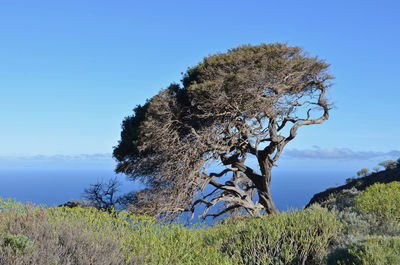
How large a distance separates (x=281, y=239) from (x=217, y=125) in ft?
25.6

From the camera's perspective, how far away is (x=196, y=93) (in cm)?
1540

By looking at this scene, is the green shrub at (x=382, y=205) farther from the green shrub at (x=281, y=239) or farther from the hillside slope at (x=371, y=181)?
the hillside slope at (x=371, y=181)

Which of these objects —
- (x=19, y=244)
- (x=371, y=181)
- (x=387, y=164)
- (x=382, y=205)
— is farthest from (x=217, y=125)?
(x=387, y=164)

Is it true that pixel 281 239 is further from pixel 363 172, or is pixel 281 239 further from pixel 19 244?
A: pixel 363 172

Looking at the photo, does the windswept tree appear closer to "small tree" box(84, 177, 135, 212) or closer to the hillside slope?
"small tree" box(84, 177, 135, 212)

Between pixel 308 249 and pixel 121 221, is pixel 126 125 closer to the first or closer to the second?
pixel 121 221

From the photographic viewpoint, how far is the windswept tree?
15406mm

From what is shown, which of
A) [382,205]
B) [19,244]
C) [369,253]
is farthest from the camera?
[382,205]

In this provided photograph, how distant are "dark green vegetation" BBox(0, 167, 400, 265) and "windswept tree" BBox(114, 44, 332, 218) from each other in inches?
240

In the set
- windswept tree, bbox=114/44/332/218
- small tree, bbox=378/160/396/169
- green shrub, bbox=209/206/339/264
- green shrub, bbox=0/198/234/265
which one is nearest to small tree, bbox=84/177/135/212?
windswept tree, bbox=114/44/332/218

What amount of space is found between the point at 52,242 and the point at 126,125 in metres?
14.3

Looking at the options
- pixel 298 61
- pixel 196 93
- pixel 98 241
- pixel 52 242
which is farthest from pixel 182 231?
pixel 298 61

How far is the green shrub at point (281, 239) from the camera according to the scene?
8211 millimetres

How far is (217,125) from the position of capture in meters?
15.8
